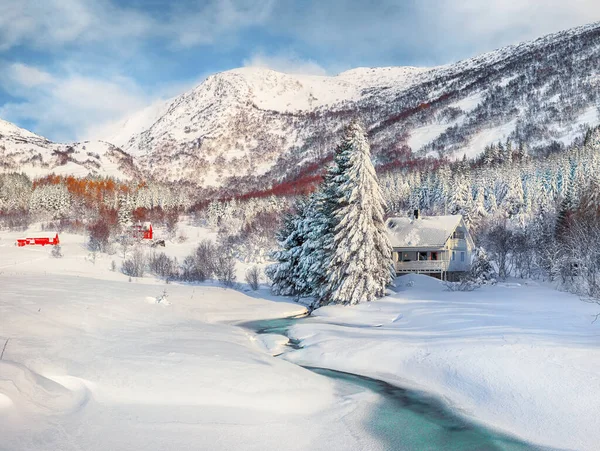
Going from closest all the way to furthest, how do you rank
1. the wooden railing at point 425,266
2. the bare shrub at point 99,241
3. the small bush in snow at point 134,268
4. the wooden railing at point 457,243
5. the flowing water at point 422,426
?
1. the flowing water at point 422,426
2. the wooden railing at point 425,266
3. the wooden railing at point 457,243
4. the small bush in snow at point 134,268
5. the bare shrub at point 99,241

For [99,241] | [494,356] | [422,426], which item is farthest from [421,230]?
[99,241]

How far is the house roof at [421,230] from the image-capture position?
45.5 m

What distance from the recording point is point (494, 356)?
551 inches

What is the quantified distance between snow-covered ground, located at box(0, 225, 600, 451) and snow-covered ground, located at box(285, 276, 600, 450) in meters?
0.05

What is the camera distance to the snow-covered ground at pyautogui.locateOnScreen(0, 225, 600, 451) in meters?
8.84

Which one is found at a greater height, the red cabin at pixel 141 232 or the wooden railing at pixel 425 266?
the red cabin at pixel 141 232

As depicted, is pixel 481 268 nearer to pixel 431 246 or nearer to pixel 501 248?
pixel 431 246

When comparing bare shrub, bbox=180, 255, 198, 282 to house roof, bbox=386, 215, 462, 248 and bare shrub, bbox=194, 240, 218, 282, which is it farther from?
house roof, bbox=386, 215, 462, 248

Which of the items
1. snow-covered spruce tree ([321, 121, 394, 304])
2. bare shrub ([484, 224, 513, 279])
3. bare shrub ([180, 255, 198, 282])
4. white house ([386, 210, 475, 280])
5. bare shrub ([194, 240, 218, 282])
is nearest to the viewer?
snow-covered spruce tree ([321, 121, 394, 304])

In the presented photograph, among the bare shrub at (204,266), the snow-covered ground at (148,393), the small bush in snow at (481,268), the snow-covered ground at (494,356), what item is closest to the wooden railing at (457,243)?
the small bush in snow at (481,268)

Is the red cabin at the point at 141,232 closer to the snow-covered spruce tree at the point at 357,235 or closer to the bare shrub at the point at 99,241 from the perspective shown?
the bare shrub at the point at 99,241

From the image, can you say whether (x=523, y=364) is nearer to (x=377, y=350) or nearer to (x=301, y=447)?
(x=377, y=350)

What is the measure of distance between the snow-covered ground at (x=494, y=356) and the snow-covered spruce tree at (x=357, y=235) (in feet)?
11.4

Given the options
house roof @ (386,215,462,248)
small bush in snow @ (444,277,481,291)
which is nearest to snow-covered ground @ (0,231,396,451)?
small bush in snow @ (444,277,481,291)
